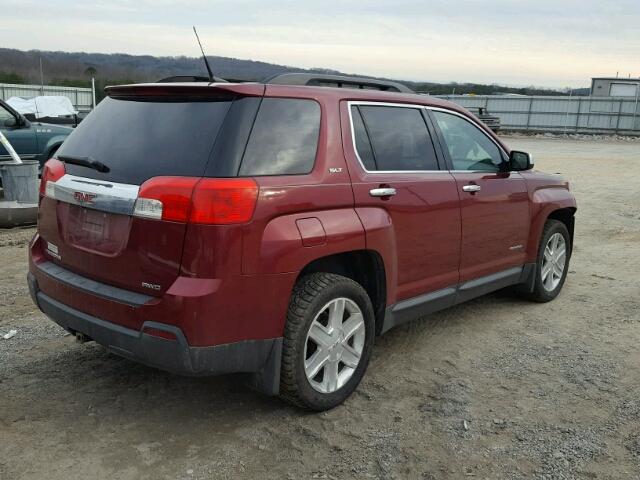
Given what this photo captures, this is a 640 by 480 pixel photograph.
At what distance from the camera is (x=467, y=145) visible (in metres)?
4.62

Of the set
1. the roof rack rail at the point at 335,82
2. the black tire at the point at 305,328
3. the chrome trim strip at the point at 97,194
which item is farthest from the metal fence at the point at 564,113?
the chrome trim strip at the point at 97,194

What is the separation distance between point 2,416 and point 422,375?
242cm

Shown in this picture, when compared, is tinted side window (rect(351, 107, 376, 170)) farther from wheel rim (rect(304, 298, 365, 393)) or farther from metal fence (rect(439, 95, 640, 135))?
metal fence (rect(439, 95, 640, 135))

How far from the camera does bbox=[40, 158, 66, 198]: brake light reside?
350 centimetres

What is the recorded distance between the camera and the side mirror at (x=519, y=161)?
4871mm

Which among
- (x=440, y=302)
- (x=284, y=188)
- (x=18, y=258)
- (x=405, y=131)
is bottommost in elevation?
(x=18, y=258)

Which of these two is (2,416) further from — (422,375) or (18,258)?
(18,258)

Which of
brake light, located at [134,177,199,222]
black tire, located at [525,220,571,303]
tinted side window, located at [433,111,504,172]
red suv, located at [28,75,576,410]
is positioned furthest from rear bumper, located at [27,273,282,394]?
black tire, located at [525,220,571,303]

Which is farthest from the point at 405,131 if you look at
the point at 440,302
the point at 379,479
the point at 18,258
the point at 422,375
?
the point at 18,258

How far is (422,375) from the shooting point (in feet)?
13.1

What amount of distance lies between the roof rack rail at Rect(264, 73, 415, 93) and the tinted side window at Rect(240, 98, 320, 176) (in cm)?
20

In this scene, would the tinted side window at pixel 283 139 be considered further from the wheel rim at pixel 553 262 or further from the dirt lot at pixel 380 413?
the wheel rim at pixel 553 262

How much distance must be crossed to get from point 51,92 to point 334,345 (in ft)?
114

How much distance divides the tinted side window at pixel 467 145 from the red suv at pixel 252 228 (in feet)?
0.73
